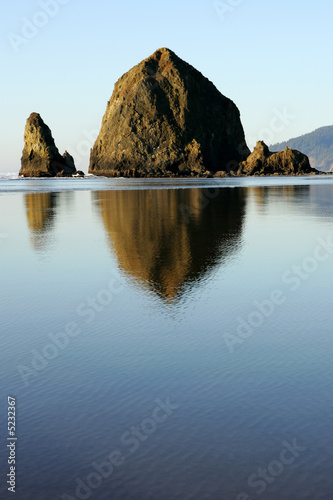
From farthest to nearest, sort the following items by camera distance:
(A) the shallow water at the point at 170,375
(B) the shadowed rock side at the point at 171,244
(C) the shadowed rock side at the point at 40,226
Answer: (C) the shadowed rock side at the point at 40,226 → (B) the shadowed rock side at the point at 171,244 → (A) the shallow water at the point at 170,375

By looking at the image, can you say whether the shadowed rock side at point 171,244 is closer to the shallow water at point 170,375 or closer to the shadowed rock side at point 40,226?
the shallow water at point 170,375

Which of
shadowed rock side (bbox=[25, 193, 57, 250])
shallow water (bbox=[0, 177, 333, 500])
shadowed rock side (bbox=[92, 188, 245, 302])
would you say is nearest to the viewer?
shallow water (bbox=[0, 177, 333, 500])

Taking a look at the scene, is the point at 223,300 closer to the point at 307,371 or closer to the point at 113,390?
the point at 307,371

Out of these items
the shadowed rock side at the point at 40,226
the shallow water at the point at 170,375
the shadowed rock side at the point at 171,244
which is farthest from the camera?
the shadowed rock side at the point at 40,226

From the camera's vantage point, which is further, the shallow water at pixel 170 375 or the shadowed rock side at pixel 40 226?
the shadowed rock side at pixel 40 226

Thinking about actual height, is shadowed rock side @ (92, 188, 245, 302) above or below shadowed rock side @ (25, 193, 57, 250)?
above

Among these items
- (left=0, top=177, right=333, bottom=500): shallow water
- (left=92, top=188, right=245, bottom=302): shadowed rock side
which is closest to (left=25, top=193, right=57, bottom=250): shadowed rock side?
(left=92, top=188, right=245, bottom=302): shadowed rock side

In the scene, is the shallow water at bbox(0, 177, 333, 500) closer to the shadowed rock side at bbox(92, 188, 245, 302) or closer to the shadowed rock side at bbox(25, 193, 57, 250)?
the shadowed rock side at bbox(92, 188, 245, 302)

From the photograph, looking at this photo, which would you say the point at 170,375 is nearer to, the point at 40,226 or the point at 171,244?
the point at 171,244

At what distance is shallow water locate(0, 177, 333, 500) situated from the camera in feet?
16.7

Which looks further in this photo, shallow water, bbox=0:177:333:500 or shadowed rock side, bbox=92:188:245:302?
shadowed rock side, bbox=92:188:245:302

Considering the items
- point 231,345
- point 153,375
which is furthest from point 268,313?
point 153,375

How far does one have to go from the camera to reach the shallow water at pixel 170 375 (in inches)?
201

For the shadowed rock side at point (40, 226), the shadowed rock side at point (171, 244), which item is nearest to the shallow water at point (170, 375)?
the shadowed rock side at point (171, 244)
